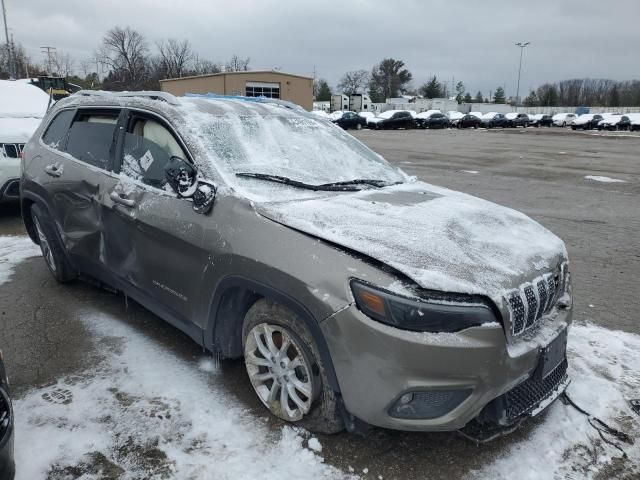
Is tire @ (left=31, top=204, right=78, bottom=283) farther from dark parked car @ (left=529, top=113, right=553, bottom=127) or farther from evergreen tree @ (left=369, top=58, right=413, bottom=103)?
evergreen tree @ (left=369, top=58, right=413, bottom=103)

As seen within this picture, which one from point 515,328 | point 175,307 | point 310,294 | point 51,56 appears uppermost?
point 51,56

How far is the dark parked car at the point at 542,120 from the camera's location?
53469 millimetres

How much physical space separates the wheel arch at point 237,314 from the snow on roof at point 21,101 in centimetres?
679

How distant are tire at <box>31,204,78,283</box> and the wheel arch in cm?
219

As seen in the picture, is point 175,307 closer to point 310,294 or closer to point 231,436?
point 231,436

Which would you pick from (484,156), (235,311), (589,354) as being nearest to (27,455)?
(235,311)

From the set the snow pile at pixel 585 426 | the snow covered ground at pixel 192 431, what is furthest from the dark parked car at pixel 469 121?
the snow covered ground at pixel 192 431

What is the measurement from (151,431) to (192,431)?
0.71ft

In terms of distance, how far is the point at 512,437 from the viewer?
2.69 meters

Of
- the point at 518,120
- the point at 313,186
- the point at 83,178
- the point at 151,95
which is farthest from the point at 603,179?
the point at 518,120

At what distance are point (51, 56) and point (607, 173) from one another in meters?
87.0

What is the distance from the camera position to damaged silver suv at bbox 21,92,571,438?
2.21 m

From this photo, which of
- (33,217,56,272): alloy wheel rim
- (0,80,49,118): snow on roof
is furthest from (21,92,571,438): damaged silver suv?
(0,80,49,118): snow on roof

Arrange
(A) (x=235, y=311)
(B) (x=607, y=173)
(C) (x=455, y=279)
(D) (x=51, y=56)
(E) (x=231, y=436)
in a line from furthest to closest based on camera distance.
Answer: (D) (x=51, y=56), (B) (x=607, y=173), (A) (x=235, y=311), (E) (x=231, y=436), (C) (x=455, y=279)
